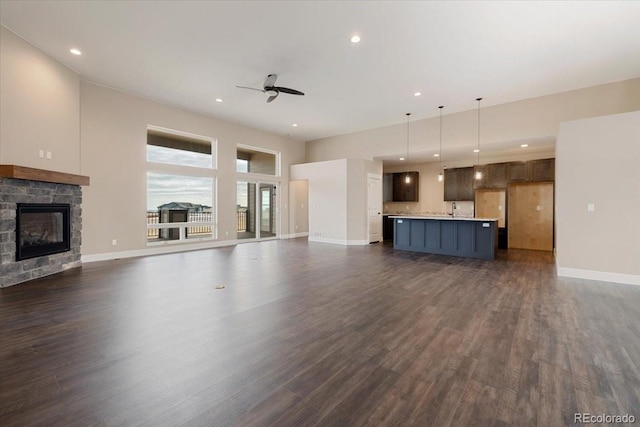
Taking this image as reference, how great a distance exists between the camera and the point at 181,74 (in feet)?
18.4

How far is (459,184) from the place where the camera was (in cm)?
936

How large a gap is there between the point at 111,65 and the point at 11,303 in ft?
14.1

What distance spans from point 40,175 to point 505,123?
964 cm

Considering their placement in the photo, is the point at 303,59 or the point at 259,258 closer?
the point at 303,59

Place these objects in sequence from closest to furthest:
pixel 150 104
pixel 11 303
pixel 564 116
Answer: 1. pixel 11 303
2. pixel 564 116
3. pixel 150 104

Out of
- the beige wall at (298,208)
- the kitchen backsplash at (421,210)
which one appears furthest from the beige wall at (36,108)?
the kitchen backsplash at (421,210)

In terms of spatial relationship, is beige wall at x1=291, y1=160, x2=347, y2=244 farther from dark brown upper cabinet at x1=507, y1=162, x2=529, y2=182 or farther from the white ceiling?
dark brown upper cabinet at x1=507, y1=162, x2=529, y2=182

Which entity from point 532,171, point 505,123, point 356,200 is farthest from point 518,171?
point 356,200

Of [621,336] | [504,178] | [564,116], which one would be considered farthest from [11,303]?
[504,178]

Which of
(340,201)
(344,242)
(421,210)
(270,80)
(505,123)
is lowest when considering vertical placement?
(344,242)

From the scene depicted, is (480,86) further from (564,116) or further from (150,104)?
(150,104)

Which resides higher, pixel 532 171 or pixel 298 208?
pixel 532 171

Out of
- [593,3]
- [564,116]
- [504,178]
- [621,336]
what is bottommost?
[621,336]

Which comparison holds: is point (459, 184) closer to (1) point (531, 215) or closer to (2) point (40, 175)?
(1) point (531, 215)
